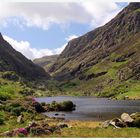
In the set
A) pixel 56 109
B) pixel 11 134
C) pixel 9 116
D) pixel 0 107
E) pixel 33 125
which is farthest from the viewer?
pixel 56 109

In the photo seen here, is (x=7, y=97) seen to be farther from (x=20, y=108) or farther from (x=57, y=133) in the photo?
(x=57, y=133)

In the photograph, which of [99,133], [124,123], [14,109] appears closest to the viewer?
[99,133]

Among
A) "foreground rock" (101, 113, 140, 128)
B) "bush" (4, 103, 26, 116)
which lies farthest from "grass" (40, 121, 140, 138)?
"bush" (4, 103, 26, 116)

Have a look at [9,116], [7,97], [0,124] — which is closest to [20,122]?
[0,124]

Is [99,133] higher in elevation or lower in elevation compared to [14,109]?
lower

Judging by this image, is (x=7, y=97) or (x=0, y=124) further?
(x=7, y=97)

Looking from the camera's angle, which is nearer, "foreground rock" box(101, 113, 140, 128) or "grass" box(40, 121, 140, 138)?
"grass" box(40, 121, 140, 138)

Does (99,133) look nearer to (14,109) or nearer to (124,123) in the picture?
(124,123)

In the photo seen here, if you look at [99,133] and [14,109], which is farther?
[14,109]

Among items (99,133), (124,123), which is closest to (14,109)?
(124,123)

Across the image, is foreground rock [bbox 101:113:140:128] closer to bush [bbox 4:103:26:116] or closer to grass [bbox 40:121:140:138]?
grass [bbox 40:121:140:138]

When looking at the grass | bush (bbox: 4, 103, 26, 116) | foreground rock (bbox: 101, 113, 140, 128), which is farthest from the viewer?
bush (bbox: 4, 103, 26, 116)
